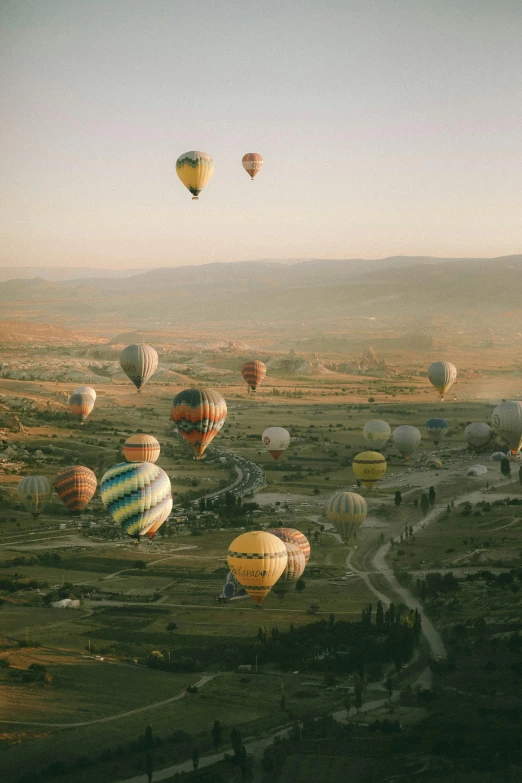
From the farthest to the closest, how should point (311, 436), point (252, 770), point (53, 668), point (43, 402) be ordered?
point (43, 402) < point (311, 436) < point (53, 668) < point (252, 770)

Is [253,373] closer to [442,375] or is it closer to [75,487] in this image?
[442,375]

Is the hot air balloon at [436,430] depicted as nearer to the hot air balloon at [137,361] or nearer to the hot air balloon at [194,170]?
the hot air balloon at [137,361]

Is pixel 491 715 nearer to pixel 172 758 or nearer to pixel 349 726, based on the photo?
pixel 349 726

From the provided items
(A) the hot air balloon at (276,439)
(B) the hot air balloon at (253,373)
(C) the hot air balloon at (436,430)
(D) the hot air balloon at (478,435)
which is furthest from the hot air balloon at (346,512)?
(B) the hot air balloon at (253,373)

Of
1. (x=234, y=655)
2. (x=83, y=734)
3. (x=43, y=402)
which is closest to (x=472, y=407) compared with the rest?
(x=43, y=402)

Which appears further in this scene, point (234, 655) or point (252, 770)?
point (234, 655)

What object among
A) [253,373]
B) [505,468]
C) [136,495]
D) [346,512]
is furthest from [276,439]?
[136,495]

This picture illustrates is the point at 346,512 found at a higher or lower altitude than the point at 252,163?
lower

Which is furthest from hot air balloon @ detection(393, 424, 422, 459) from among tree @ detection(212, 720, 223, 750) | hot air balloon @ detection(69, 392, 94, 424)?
tree @ detection(212, 720, 223, 750)
